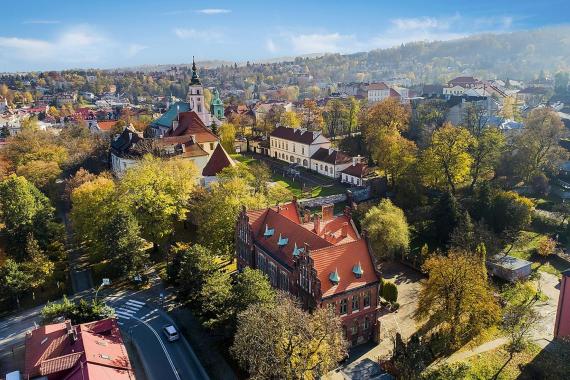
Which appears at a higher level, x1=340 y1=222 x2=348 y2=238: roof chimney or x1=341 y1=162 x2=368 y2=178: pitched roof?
x1=340 y1=222 x2=348 y2=238: roof chimney

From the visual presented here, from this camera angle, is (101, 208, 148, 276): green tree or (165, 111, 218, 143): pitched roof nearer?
(101, 208, 148, 276): green tree

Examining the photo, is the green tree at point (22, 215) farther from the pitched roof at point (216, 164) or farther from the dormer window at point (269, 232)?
the dormer window at point (269, 232)

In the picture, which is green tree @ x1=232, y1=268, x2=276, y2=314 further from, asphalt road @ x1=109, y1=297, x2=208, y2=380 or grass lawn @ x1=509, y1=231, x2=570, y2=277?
grass lawn @ x1=509, y1=231, x2=570, y2=277

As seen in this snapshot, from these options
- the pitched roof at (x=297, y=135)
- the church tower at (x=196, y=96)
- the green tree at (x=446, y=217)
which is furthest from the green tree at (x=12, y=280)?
the church tower at (x=196, y=96)

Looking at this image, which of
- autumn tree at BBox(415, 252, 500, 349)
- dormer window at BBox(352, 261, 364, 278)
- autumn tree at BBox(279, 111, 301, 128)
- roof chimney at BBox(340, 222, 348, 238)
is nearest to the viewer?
autumn tree at BBox(415, 252, 500, 349)

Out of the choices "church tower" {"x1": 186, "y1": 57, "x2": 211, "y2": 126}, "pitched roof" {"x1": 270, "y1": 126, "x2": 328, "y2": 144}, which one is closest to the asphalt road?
"pitched roof" {"x1": 270, "y1": 126, "x2": 328, "y2": 144}

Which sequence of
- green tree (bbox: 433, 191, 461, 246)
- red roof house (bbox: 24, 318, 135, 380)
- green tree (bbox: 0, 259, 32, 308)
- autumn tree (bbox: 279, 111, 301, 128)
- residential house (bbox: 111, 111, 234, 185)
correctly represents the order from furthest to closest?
1. autumn tree (bbox: 279, 111, 301, 128)
2. residential house (bbox: 111, 111, 234, 185)
3. green tree (bbox: 433, 191, 461, 246)
4. green tree (bbox: 0, 259, 32, 308)
5. red roof house (bbox: 24, 318, 135, 380)

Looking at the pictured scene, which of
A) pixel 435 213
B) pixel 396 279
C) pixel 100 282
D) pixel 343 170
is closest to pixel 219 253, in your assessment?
pixel 100 282
